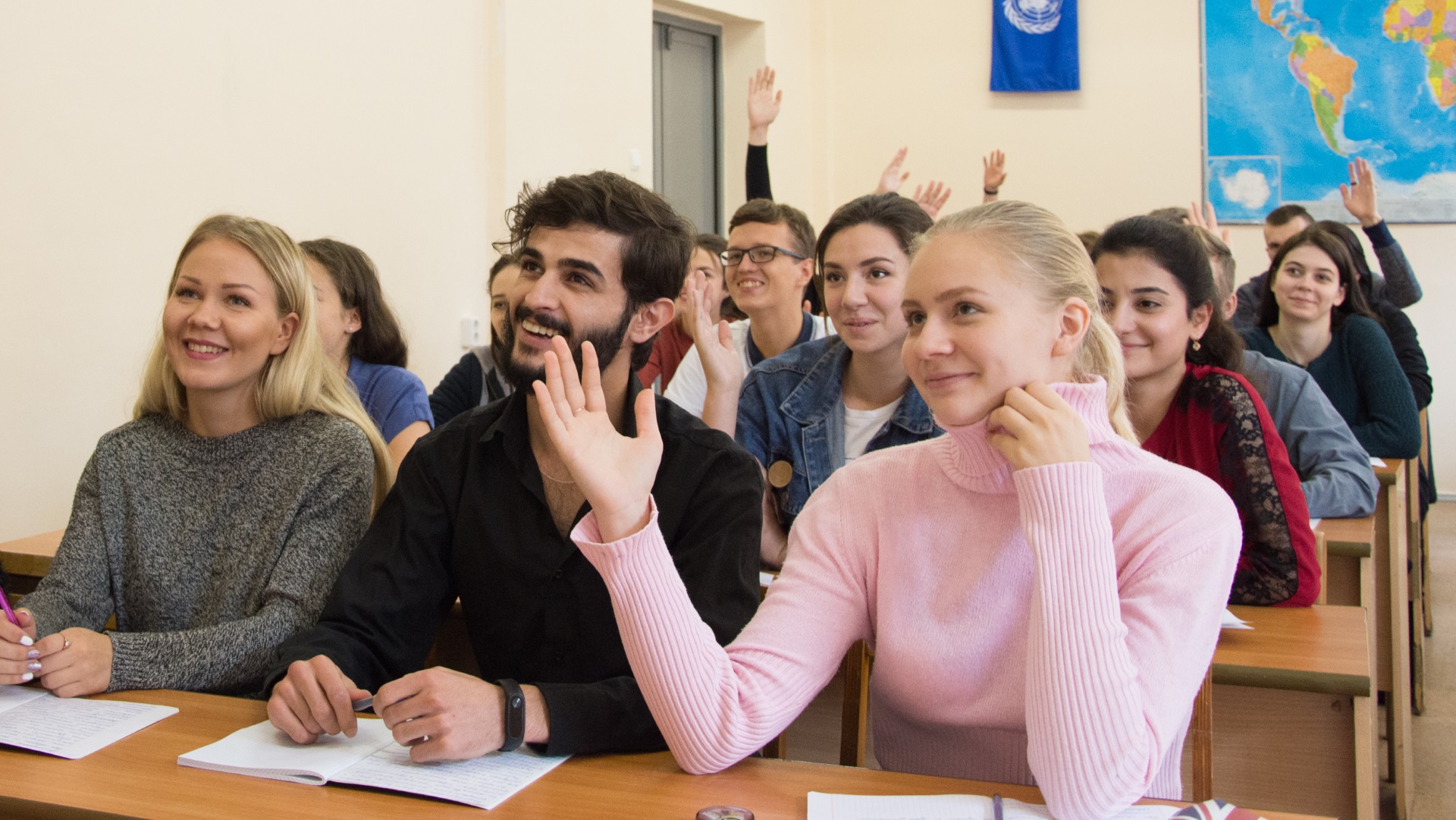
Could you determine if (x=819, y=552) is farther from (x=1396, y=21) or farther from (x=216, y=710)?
(x=1396, y=21)

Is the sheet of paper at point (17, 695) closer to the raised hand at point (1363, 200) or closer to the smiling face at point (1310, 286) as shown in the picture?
the smiling face at point (1310, 286)

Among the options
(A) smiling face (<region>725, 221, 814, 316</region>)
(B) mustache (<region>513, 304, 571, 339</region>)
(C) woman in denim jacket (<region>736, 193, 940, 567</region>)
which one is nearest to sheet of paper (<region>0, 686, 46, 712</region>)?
(B) mustache (<region>513, 304, 571, 339</region>)

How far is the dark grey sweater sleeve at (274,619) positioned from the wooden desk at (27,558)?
97 cm

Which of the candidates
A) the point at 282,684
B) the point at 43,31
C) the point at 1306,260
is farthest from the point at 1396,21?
the point at 282,684

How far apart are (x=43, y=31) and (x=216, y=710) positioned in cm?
265

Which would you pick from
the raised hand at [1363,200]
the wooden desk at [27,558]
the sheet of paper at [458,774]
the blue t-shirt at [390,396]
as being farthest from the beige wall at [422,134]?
the sheet of paper at [458,774]

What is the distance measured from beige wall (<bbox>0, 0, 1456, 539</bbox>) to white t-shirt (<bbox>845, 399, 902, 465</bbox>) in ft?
7.63

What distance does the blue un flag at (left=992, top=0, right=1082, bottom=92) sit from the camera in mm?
7195

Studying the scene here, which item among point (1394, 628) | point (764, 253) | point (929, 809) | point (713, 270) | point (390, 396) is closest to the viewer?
point (929, 809)

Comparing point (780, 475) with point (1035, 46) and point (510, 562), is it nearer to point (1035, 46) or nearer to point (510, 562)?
point (510, 562)

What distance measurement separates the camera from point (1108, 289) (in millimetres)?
2432

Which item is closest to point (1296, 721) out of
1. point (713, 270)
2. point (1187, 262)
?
point (1187, 262)

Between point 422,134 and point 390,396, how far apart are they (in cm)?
196

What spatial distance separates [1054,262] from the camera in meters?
1.35
